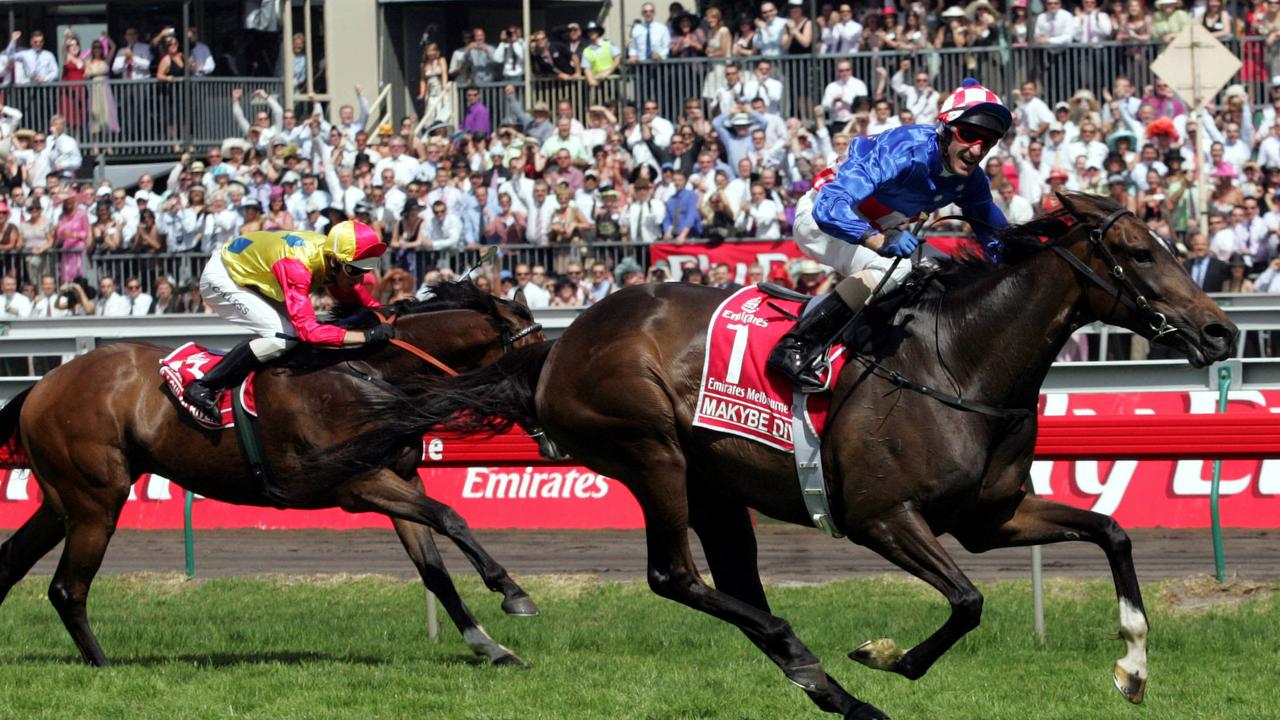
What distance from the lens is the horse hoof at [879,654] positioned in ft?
18.5

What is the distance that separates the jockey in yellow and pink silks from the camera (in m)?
7.51

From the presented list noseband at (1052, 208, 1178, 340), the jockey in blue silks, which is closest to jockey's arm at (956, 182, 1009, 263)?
the jockey in blue silks

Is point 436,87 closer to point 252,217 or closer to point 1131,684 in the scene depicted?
point 252,217

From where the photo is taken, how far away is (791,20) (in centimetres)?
1767

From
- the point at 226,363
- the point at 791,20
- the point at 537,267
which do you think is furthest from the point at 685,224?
the point at 226,363

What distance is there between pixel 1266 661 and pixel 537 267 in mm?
7928

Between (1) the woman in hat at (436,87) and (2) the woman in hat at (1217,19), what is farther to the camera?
(1) the woman in hat at (436,87)

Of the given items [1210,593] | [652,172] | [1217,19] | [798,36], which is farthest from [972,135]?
[798,36]

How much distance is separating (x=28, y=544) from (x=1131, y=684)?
15.6ft

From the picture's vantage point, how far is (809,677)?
18.9 feet

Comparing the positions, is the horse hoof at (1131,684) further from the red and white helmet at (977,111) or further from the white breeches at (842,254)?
the red and white helmet at (977,111)

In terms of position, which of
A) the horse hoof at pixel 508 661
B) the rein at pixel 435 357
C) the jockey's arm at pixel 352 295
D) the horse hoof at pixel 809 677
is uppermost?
the jockey's arm at pixel 352 295

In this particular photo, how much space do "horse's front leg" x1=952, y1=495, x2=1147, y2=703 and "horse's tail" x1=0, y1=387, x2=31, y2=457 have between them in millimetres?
4256

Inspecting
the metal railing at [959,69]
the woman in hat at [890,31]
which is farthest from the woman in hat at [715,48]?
the woman in hat at [890,31]
